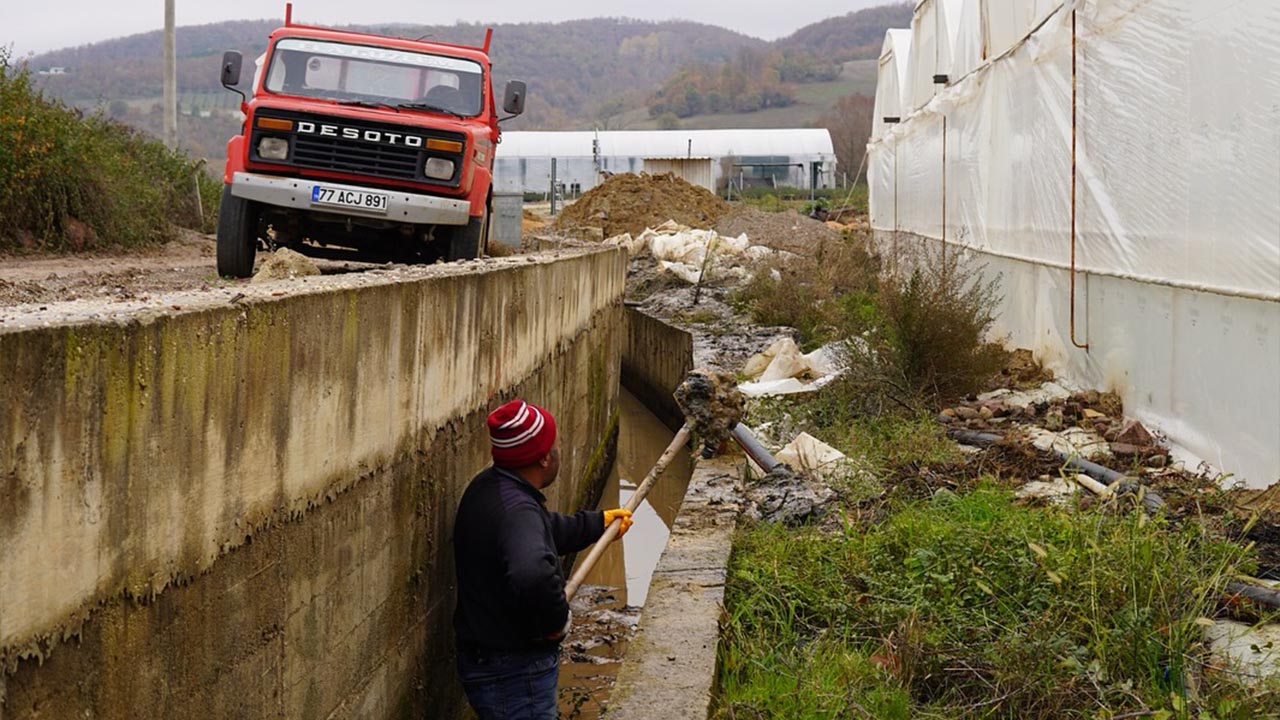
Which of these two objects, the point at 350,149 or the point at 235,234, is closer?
the point at 350,149

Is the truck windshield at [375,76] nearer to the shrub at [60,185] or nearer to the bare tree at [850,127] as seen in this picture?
the shrub at [60,185]

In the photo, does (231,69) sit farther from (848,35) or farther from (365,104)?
(848,35)

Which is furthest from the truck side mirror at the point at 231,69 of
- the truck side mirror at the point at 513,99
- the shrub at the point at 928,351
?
the shrub at the point at 928,351

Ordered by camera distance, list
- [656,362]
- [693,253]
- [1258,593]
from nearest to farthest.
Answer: [1258,593], [656,362], [693,253]

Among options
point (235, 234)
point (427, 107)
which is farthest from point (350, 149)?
point (235, 234)

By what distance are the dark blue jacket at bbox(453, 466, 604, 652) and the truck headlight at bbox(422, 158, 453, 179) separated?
624cm

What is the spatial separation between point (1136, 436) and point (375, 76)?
757 centimetres

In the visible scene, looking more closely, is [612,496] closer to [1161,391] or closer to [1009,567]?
[1161,391]

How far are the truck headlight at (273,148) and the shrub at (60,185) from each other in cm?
578

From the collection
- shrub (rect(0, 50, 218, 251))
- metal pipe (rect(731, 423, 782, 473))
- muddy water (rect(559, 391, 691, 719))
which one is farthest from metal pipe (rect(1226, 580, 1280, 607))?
shrub (rect(0, 50, 218, 251))

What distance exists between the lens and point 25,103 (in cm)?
1672

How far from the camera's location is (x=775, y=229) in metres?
27.5

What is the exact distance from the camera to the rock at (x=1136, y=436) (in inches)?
295

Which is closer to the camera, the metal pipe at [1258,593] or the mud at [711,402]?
the metal pipe at [1258,593]
